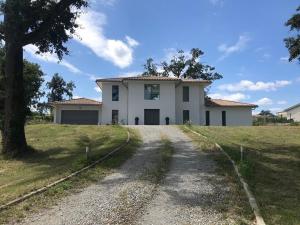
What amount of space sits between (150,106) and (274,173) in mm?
29990

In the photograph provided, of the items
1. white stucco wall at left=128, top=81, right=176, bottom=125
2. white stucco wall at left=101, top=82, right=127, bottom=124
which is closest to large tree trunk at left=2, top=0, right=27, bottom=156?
white stucco wall at left=128, top=81, right=176, bottom=125

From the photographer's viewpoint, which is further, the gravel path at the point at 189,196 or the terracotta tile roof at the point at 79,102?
the terracotta tile roof at the point at 79,102

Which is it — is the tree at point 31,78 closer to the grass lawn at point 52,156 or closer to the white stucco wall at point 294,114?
the grass lawn at point 52,156

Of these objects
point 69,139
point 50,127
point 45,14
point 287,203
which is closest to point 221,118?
point 50,127

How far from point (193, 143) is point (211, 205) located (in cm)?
1239

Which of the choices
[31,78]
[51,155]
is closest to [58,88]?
[31,78]

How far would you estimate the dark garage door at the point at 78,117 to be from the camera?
47.1 metres

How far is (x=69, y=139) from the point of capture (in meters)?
28.5

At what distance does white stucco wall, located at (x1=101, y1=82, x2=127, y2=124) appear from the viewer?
151 ft

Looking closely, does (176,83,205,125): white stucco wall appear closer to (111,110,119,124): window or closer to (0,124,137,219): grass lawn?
(111,110,119,124): window

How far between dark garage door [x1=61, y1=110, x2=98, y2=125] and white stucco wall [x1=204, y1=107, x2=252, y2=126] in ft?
41.3

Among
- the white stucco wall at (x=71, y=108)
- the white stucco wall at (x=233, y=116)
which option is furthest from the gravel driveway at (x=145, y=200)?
the white stucco wall at (x=233, y=116)

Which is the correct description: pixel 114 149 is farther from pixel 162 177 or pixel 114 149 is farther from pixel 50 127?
pixel 50 127

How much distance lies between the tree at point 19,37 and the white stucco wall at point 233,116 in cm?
2673
